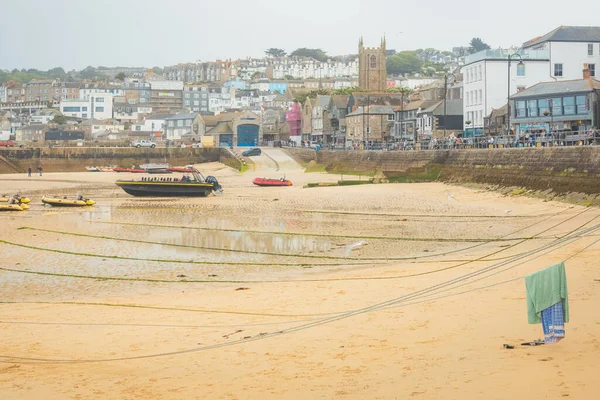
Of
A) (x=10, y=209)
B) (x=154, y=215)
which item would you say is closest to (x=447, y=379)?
(x=154, y=215)

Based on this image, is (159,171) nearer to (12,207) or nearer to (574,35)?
(12,207)

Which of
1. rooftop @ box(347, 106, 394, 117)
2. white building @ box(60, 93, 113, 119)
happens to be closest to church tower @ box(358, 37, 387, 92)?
Result: rooftop @ box(347, 106, 394, 117)

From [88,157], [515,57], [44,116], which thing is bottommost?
[88,157]

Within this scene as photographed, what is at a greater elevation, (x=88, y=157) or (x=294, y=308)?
(x=88, y=157)

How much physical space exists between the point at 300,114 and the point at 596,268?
3831 inches

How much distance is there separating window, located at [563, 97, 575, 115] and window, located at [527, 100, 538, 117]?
2.57 meters

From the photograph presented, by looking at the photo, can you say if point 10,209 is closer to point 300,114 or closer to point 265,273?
point 265,273

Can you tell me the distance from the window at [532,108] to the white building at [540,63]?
800 centimetres

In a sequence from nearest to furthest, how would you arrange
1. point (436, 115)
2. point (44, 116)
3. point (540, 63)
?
point (540, 63)
point (436, 115)
point (44, 116)

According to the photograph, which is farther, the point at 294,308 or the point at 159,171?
the point at 159,171

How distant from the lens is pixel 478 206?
108ft

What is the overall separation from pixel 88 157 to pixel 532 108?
178ft

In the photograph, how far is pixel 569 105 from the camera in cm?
4894

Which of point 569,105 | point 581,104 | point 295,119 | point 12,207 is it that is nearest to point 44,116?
point 295,119
